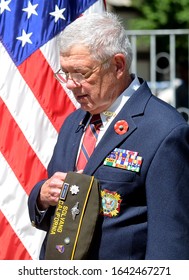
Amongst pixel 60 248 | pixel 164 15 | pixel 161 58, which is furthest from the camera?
pixel 164 15

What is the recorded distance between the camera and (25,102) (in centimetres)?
397

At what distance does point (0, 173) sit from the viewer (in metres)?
3.91

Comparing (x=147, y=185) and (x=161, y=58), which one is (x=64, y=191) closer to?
(x=147, y=185)

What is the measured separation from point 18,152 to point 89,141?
82 cm

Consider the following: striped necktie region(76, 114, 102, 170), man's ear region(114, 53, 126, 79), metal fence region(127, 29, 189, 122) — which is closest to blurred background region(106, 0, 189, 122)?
metal fence region(127, 29, 189, 122)

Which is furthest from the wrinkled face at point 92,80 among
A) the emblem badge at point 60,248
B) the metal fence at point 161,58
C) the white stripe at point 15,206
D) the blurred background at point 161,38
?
the blurred background at point 161,38

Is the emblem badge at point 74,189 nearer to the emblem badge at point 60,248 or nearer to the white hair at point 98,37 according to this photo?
the emblem badge at point 60,248

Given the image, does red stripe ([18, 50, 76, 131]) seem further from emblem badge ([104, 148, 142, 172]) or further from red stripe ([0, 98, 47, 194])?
emblem badge ([104, 148, 142, 172])

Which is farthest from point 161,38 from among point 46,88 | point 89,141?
point 89,141

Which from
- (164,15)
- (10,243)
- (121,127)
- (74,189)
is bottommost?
(164,15)

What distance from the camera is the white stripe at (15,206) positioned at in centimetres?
390

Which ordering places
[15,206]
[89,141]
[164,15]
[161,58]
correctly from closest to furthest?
1. [89,141]
2. [15,206]
3. [161,58]
4. [164,15]

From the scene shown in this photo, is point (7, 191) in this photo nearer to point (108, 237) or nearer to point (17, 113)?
point (17, 113)
